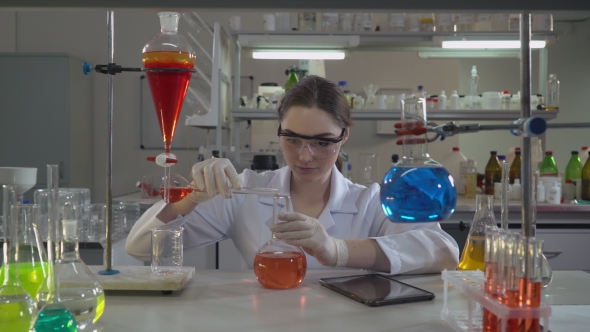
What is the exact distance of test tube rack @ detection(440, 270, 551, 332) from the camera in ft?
2.49

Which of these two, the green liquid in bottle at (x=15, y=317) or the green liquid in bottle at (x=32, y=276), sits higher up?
the green liquid in bottle at (x=32, y=276)

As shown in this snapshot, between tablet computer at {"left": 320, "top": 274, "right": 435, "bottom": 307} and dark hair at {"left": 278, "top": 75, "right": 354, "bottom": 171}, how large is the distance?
0.57 meters

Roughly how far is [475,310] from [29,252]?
29.7 inches

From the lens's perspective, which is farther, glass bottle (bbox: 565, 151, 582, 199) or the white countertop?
glass bottle (bbox: 565, 151, 582, 199)

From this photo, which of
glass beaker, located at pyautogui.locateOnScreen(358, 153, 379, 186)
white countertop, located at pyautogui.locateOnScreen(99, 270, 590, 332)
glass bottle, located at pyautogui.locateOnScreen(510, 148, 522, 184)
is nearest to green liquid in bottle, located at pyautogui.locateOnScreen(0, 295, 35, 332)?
white countertop, located at pyautogui.locateOnScreen(99, 270, 590, 332)

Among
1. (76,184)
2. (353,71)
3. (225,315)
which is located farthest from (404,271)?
(76,184)

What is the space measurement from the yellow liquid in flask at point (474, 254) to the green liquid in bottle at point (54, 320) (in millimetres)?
862

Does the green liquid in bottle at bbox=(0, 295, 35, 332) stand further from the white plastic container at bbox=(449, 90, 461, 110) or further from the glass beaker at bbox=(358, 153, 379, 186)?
the glass beaker at bbox=(358, 153, 379, 186)

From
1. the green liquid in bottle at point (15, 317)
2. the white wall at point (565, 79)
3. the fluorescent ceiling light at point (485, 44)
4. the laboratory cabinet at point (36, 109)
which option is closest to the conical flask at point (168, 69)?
the green liquid in bottle at point (15, 317)

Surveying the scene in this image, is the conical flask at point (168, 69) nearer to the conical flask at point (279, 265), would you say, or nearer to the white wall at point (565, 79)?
the conical flask at point (279, 265)

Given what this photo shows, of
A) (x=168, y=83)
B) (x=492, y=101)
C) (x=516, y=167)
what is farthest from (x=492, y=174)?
(x=168, y=83)

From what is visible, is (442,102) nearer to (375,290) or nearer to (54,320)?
(375,290)

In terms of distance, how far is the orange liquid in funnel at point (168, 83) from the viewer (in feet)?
3.81

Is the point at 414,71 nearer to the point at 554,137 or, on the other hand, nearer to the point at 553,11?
the point at 554,137
